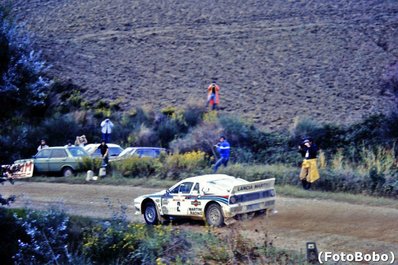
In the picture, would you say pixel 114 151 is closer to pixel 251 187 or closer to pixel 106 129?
pixel 106 129

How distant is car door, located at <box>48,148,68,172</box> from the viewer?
31.3 metres

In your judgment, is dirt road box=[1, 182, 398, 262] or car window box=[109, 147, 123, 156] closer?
dirt road box=[1, 182, 398, 262]

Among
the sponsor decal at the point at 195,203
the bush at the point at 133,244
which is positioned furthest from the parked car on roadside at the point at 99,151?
the bush at the point at 133,244

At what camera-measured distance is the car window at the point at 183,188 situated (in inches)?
742

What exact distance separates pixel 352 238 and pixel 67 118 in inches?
987

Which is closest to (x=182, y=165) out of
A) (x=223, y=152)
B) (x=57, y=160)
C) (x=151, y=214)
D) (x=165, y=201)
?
(x=223, y=152)

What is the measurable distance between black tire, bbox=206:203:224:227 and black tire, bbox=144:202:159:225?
1744 millimetres

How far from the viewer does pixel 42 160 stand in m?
31.6

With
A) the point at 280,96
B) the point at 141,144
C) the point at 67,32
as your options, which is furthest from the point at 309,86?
the point at 67,32

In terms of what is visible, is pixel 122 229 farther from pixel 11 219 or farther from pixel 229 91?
pixel 229 91

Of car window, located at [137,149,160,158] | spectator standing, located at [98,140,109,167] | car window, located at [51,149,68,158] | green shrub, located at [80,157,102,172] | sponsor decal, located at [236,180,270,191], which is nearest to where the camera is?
sponsor decal, located at [236,180,270,191]

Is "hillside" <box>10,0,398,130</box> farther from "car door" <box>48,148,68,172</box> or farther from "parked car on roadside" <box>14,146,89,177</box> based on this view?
"car door" <box>48,148,68,172</box>

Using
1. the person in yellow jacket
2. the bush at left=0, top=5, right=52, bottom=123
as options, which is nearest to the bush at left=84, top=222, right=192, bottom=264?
the bush at left=0, top=5, right=52, bottom=123
